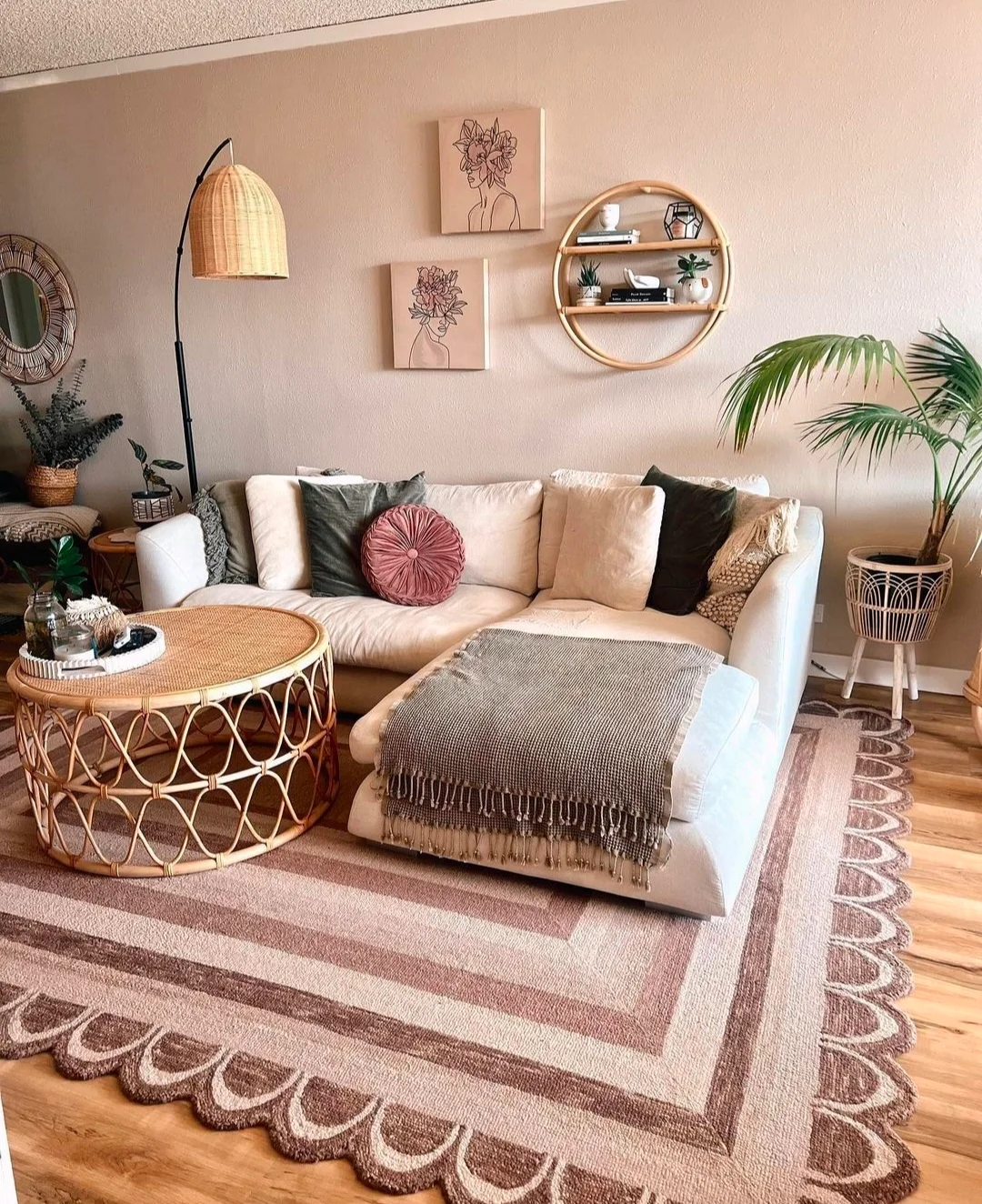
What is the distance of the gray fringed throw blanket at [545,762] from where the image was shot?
2.02 metres

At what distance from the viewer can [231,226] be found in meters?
3.19

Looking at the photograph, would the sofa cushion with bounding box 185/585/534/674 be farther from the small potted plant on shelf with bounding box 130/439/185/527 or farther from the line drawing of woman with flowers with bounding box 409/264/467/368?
the line drawing of woman with flowers with bounding box 409/264/467/368

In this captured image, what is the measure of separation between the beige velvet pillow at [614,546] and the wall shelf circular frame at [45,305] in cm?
282

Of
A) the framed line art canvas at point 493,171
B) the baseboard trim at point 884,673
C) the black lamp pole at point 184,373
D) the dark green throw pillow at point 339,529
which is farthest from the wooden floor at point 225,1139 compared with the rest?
the framed line art canvas at point 493,171

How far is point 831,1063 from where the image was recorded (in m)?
1.65

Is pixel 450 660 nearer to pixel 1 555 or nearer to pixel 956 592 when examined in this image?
pixel 956 592

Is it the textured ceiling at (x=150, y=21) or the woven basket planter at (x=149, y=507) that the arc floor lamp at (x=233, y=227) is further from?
the woven basket planter at (x=149, y=507)

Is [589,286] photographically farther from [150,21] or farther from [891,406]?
[150,21]

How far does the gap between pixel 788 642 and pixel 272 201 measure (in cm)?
241

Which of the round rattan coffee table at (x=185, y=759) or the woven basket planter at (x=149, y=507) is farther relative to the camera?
the woven basket planter at (x=149, y=507)

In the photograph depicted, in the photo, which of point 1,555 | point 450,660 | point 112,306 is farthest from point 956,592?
point 1,555

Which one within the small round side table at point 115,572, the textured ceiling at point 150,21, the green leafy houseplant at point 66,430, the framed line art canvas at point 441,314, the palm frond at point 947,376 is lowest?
the small round side table at point 115,572

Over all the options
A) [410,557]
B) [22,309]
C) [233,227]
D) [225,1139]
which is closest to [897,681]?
[410,557]

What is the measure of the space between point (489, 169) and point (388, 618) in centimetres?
180
